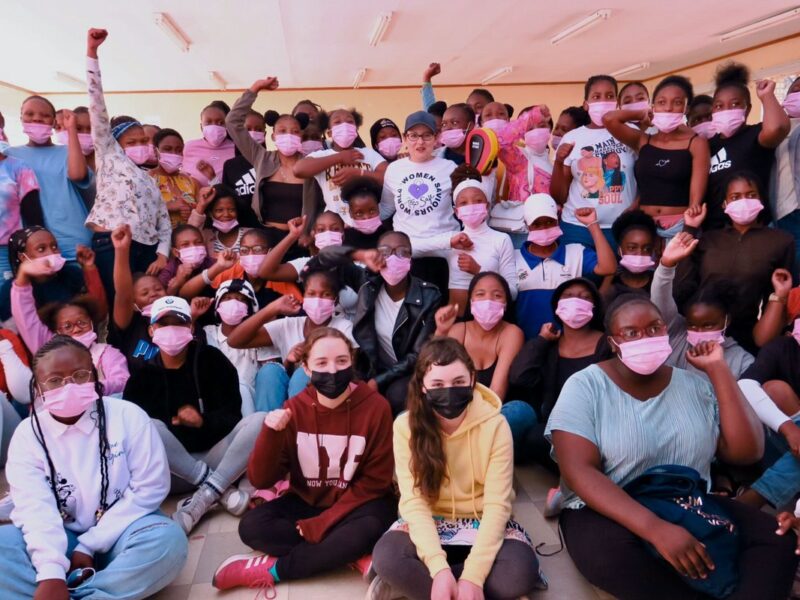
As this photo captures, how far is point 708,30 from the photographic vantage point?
9961 millimetres

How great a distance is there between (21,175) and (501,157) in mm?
3397

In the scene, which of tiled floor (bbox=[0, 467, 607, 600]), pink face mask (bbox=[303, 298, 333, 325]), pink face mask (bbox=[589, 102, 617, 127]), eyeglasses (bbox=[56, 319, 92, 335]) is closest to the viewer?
tiled floor (bbox=[0, 467, 607, 600])

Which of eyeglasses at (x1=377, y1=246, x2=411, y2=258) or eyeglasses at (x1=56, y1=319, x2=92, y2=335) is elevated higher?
eyeglasses at (x1=377, y1=246, x2=411, y2=258)

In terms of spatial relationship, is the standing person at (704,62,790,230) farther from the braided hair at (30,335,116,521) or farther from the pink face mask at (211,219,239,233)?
the braided hair at (30,335,116,521)

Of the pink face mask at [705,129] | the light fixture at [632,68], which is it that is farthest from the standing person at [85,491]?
the light fixture at [632,68]

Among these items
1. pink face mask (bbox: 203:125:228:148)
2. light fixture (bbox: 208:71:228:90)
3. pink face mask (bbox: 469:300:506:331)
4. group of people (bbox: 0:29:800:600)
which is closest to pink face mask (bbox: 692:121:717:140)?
group of people (bbox: 0:29:800:600)

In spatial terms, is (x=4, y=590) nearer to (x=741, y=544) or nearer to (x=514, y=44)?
(x=741, y=544)

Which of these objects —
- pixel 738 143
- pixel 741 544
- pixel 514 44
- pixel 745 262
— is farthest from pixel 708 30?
pixel 741 544

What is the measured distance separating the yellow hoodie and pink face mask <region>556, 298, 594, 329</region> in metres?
1.04

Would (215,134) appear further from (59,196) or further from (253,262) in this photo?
(253,262)

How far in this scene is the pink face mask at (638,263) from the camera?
3520mm

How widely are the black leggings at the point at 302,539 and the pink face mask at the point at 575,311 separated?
138cm

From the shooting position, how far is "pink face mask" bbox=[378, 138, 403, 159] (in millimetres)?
5035

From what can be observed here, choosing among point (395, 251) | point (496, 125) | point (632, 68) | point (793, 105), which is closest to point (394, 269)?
point (395, 251)
